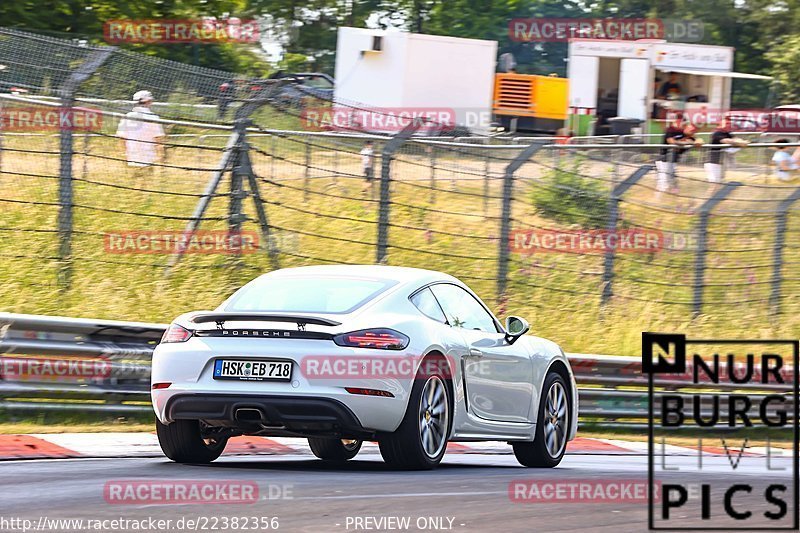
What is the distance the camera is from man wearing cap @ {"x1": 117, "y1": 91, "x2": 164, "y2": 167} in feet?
46.9

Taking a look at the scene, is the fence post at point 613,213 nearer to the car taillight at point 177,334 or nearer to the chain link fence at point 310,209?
the chain link fence at point 310,209

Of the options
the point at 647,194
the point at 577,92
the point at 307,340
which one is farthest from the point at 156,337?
the point at 577,92

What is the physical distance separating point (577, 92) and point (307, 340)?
29.9 meters

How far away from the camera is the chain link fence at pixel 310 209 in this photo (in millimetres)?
14078

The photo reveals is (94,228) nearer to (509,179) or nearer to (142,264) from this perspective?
(142,264)

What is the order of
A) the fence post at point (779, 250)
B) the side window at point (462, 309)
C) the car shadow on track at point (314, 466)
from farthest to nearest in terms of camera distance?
the fence post at point (779, 250) → the side window at point (462, 309) → the car shadow on track at point (314, 466)

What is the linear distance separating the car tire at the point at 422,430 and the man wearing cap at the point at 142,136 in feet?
21.4

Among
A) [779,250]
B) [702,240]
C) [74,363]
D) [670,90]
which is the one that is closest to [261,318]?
[74,363]

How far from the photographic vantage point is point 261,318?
8320mm

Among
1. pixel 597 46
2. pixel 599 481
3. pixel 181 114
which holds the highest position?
pixel 597 46

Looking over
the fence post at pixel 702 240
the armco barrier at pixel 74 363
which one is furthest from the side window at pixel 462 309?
the fence post at pixel 702 240

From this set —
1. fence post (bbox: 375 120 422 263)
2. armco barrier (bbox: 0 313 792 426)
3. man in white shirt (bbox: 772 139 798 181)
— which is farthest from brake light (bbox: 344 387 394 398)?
man in white shirt (bbox: 772 139 798 181)

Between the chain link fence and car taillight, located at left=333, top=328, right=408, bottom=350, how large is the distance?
21.3ft

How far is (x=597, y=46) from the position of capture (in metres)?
37.4
